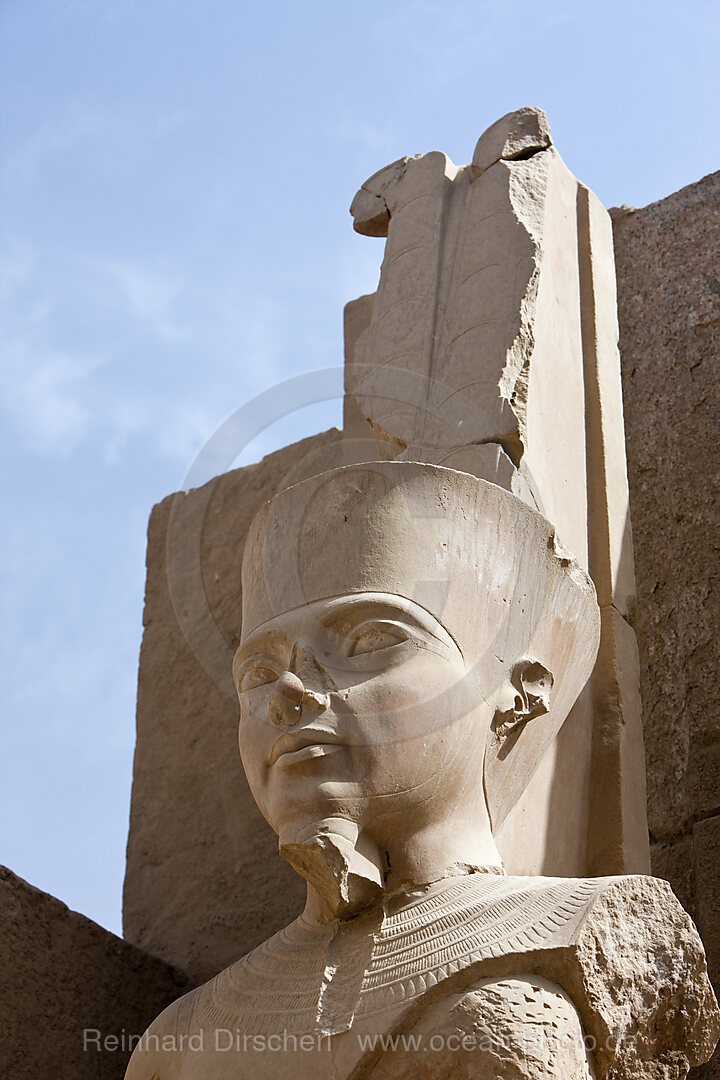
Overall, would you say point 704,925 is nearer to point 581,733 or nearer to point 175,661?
point 581,733

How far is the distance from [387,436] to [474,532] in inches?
36.1

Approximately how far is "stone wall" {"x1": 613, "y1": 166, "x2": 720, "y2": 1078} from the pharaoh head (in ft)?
1.95

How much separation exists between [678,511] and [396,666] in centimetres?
166

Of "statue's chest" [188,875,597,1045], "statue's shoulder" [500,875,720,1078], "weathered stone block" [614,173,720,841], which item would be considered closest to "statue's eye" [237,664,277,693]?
"statue's chest" [188,875,597,1045]

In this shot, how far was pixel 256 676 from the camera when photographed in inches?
133

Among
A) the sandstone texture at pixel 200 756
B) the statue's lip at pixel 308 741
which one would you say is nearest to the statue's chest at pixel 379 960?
the statue's lip at pixel 308 741

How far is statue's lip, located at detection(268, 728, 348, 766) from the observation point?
3.05 metres

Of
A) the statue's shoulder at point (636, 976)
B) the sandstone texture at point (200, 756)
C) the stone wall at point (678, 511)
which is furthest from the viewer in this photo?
the sandstone texture at point (200, 756)

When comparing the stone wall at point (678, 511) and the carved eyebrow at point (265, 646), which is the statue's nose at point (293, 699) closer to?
the carved eyebrow at point (265, 646)

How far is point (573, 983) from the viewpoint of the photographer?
9.05 feet

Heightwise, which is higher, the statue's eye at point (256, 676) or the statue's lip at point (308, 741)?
A: the statue's eye at point (256, 676)

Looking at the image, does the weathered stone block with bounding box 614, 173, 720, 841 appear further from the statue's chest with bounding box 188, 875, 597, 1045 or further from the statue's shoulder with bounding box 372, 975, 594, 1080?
the statue's shoulder with bounding box 372, 975, 594, 1080

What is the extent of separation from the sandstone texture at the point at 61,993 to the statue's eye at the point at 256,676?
43.9 inches

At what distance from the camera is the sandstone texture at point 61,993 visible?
3.92 metres
